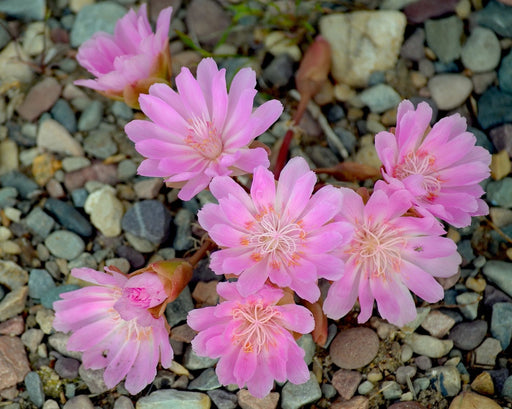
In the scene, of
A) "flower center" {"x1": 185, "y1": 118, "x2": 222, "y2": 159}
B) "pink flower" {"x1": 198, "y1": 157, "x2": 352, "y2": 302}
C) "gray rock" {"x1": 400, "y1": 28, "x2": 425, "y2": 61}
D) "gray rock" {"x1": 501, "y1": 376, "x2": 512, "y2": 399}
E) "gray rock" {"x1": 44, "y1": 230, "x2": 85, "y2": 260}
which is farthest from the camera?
"gray rock" {"x1": 400, "y1": 28, "x2": 425, "y2": 61}

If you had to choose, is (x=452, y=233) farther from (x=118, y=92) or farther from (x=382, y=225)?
(x=118, y=92)

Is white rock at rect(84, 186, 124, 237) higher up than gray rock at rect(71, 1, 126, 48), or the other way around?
gray rock at rect(71, 1, 126, 48)

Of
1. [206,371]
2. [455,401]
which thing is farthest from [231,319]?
[455,401]

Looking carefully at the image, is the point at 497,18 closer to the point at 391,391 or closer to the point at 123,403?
the point at 391,391

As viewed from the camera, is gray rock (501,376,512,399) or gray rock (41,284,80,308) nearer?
gray rock (501,376,512,399)

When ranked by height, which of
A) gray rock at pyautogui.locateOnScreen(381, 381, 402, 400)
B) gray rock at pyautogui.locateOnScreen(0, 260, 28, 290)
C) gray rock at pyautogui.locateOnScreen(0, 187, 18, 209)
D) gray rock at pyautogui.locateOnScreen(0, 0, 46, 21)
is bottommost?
gray rock at pyautogui.locateOnScreen(381, 381, 402, 400)

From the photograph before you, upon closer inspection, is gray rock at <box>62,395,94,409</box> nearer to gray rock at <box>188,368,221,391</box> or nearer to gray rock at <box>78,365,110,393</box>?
gray rock at <box>78,365,110,393</box>

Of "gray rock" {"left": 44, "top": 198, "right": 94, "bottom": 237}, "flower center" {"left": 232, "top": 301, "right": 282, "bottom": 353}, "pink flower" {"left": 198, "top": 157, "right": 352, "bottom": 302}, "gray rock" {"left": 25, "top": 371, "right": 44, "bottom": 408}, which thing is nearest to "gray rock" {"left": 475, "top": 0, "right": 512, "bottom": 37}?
"pink flower" {"left": 198, "top": 157, "right": 352, "bottom": 302}

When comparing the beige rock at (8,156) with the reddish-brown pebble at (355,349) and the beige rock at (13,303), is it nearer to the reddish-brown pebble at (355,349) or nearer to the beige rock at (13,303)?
the beige rock at (13,303)
